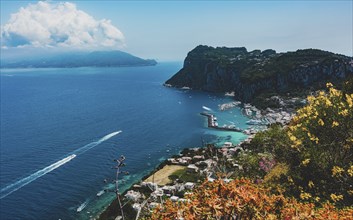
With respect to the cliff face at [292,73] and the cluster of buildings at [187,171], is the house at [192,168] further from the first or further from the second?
the cliff face at [292,73]

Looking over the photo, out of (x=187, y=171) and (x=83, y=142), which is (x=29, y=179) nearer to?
(x=83, y=142)

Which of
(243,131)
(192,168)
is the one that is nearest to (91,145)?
(192,168)

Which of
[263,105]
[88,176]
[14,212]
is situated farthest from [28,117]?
[263,105]

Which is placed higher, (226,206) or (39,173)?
(226,206)

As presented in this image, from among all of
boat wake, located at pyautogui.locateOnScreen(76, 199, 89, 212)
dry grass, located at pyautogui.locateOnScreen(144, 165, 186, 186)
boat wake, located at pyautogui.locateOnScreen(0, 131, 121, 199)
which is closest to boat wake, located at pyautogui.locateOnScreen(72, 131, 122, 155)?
boat wake, located at pyautogui.locateOnScreen(0, 131, 121, 199)

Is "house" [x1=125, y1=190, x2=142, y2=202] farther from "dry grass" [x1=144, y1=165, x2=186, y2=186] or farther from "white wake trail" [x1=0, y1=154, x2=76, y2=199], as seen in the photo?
"white wake trail" [x1=0, y1=154, x2=76, y2=199]

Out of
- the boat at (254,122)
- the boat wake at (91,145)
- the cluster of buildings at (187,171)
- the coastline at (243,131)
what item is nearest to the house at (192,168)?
the cluster of buildings at (187,171)
